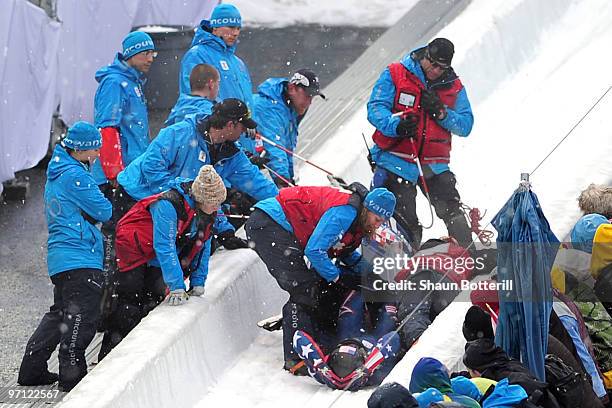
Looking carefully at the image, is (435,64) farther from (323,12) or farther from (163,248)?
(323,12)

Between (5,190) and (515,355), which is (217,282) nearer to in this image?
(515,355)

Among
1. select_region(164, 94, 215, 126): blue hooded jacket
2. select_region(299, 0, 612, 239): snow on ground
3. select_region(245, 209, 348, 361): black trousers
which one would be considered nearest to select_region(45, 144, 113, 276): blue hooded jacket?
select_region(245, 209, 348, 361): black trousers

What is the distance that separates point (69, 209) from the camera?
7.00 m

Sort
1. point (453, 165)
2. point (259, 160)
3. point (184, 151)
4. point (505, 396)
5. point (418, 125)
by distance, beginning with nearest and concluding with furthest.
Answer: point (505, 396) < point (184, 151) < point (418, 125) < point (259, 160) < point (453, 165)

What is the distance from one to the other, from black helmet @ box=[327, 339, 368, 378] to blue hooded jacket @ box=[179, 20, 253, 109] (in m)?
2.35

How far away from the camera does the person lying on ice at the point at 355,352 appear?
6875 mm

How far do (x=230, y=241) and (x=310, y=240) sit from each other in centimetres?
120

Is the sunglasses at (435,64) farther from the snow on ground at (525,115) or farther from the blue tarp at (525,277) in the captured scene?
the blue tarp at (525,277)

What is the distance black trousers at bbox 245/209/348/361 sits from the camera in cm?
730

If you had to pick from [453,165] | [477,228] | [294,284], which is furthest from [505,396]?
[453,165]

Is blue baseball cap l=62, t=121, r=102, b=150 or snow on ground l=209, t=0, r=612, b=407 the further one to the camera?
snow on ground l=209, t=0, r=612, b=407

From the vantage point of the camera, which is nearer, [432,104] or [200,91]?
[200,91]

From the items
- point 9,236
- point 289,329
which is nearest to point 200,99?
point 289,329

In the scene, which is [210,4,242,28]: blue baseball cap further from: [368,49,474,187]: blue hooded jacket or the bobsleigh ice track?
the bobsleigh ice track
